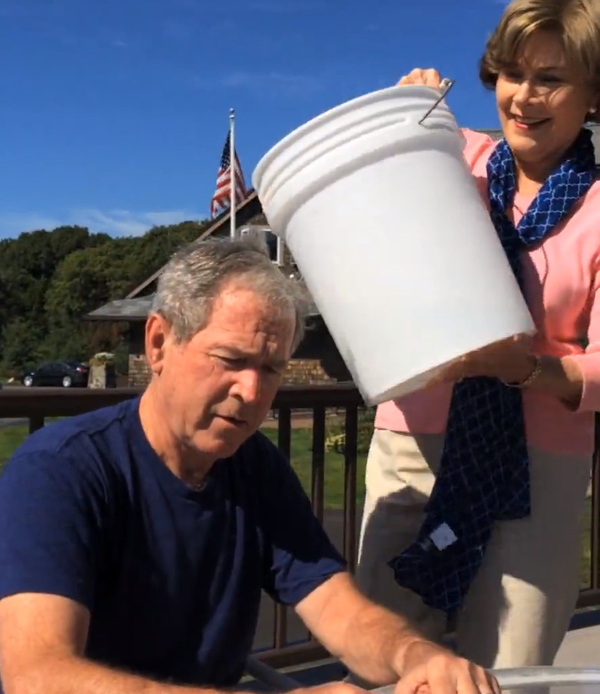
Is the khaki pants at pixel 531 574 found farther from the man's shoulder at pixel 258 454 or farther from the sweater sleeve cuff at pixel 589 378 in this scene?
the man's shoulder at pixel 258 454

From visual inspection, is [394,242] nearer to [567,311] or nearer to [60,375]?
[567,311]

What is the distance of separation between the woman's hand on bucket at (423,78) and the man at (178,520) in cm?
52

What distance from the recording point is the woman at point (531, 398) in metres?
1.72

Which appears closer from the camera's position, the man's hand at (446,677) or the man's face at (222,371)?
the man's hand at (446,677)

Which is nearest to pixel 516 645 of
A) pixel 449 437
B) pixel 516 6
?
pixel 449 437

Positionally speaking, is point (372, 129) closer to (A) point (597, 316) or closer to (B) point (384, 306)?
(B) point (384, 306)

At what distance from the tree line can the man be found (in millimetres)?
45170

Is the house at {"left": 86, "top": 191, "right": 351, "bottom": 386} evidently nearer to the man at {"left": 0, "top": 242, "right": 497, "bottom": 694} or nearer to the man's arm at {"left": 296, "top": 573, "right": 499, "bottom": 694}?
the man's arm at {"left": 296, "top": 573, "right": 499, "bottom": 694}

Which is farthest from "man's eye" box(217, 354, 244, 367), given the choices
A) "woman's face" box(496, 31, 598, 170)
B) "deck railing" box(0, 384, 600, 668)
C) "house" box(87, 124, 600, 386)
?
"house" box(87, 124, 600, 386)

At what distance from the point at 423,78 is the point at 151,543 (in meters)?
1.03

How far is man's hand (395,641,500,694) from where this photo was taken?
1350 millimetres

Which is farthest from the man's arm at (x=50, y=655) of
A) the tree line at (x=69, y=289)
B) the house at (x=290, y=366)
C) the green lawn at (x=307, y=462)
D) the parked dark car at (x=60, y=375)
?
the tree line at (x=69, y=289)

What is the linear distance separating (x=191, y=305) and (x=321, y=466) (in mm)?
1926

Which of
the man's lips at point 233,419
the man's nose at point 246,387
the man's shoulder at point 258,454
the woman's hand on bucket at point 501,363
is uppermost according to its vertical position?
the woman's hand on bucket at point 501,363
